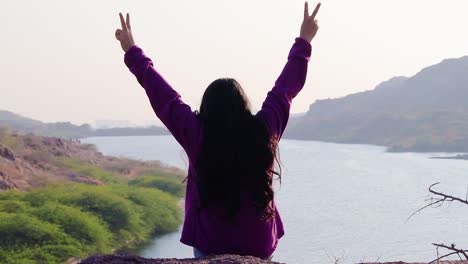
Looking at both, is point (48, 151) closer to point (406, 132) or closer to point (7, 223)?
point (7, 223)

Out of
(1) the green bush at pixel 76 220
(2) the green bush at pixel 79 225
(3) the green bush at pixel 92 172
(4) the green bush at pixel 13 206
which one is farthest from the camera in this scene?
(3) the green bush at pixel 92 172

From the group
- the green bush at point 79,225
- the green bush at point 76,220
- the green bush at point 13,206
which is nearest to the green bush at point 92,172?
the green bush at point 76,220

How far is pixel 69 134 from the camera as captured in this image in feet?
594

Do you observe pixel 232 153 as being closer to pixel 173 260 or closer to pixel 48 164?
pixel 173 260

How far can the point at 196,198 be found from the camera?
123 inches

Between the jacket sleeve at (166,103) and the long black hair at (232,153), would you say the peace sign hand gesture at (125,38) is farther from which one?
the long black hair at (232,153)

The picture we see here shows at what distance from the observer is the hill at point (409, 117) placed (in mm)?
114438

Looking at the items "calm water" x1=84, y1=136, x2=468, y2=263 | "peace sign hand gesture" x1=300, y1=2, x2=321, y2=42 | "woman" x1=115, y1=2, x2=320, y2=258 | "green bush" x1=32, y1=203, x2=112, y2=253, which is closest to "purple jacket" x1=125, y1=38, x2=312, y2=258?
"woman" x1=115, y1=2, x2=320, y2=258

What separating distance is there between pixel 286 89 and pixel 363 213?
2091 inches

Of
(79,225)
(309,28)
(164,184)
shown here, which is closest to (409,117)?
(164,184)

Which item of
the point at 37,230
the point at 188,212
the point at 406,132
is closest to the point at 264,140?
the point at 188,212

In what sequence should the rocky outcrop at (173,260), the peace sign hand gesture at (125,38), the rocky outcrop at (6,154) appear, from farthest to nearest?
the rocky outcrop at (6,154)
the peace sign hand gesture at (125,38)
the rocky outcrop at (173,260)

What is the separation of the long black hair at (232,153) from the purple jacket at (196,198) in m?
0.04

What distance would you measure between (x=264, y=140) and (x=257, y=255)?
1.68 feet
